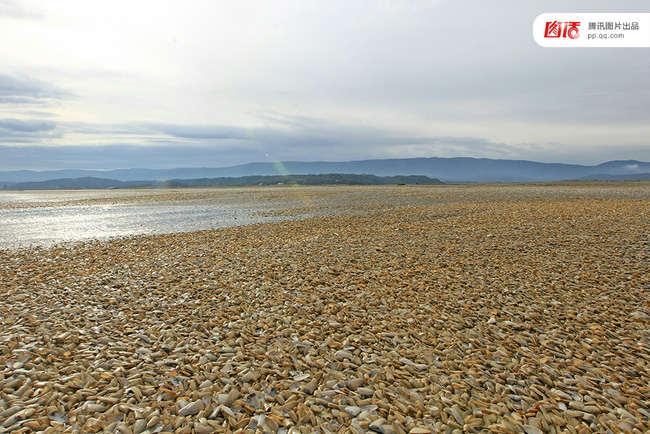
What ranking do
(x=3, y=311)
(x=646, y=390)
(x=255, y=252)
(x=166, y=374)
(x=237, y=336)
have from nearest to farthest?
(x=646, y=390) < (x=166, y=374) < (x=237, y=336) < (x=3, y=311) < (x=255, y=252)

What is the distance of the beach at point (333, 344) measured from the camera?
327cm

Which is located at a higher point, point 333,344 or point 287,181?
point 287,181

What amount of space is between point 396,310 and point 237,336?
264 cm

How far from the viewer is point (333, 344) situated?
4.54m

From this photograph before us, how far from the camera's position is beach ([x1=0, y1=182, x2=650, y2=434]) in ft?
10.7

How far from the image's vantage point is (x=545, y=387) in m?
3.58

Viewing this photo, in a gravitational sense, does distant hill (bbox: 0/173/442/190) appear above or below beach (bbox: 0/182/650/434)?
above

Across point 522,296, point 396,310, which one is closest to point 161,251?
point 396,310

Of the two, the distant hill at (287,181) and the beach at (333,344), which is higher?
the distant hill at (287,181)

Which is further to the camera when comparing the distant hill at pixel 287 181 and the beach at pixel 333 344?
the distant hill at pixel 287 181

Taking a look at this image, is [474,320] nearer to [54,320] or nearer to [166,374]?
[166,374]

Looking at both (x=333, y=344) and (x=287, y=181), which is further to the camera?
(x=287, y=181)

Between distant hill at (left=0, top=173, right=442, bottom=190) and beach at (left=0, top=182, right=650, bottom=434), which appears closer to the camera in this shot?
beach at (left=0, top=182, right=650, bottom=434)

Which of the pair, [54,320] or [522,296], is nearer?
[54,320]
